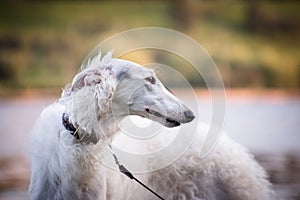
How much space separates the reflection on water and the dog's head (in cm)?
65

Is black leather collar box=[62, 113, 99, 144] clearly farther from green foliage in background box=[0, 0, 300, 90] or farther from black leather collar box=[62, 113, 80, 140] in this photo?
green foliage in background box=[0, 0, 300, 90]

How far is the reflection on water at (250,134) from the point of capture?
5484 millimetres

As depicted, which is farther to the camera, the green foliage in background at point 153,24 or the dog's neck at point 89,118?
the green foliage in background at point 153,24

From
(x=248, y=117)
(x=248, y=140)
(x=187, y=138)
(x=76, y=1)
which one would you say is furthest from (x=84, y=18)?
(x=187, y=138)

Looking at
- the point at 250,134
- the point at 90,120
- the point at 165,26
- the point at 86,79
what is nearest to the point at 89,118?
the point at 90,120

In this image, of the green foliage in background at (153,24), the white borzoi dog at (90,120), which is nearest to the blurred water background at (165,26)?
the green foliage in background at (153,24)

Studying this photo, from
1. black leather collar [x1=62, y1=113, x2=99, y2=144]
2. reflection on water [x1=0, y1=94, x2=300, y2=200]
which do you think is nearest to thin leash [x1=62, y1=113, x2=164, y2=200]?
black leather collar [x1=62, y1=113, x2=99, y2=144]

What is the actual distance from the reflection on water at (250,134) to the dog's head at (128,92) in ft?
2.13

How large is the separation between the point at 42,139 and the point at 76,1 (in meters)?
11.3

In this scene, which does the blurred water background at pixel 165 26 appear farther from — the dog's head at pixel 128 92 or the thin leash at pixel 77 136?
the dog's head at pixel 128 92

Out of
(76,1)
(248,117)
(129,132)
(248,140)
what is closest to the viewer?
(129,132)

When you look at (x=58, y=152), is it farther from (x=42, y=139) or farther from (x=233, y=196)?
(x=233, y=196)

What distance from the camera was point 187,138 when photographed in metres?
3.83

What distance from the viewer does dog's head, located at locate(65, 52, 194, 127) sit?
3240 mm
